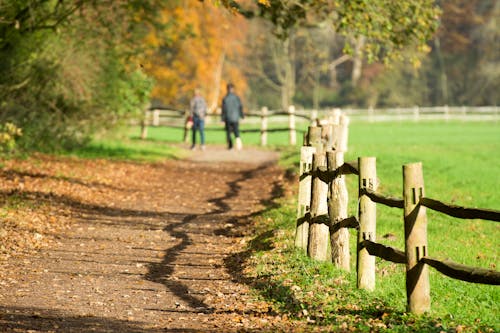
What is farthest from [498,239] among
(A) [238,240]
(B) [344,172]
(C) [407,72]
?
(C) [407,72]

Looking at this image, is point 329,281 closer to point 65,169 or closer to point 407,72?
point 65,169

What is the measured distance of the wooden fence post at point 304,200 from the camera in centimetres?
1269

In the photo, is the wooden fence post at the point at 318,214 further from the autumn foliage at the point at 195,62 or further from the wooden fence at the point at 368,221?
the autumn foliage at the point at 195,62

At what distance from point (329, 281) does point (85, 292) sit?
105 inches

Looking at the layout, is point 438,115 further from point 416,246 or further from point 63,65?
point 416,246

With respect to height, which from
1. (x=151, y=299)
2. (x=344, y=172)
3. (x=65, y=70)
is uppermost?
(x=65, y=70)

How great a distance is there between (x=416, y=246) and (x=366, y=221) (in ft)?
3.95

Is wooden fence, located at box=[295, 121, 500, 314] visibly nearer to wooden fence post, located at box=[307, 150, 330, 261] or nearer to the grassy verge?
wooden fence post, located at box=[307, 150, 330, 261]

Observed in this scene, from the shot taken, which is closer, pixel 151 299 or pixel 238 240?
pixel 151 299

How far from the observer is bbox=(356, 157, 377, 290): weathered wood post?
995 cm

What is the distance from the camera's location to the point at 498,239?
15.5 metres

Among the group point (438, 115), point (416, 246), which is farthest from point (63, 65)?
point (438, 115)

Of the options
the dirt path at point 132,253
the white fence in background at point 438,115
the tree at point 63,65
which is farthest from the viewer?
the white fence in background at point 438,115

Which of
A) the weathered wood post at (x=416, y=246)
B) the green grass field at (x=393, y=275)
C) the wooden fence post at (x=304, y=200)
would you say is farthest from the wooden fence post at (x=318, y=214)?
the weathered wood post at (x=416, y=246)
